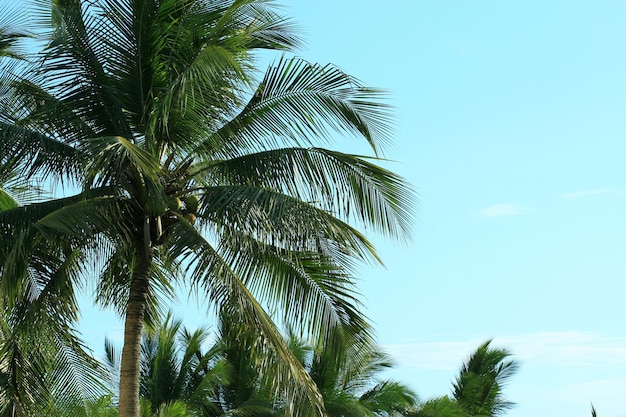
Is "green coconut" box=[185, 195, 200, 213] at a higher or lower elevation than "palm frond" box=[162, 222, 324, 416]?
higher

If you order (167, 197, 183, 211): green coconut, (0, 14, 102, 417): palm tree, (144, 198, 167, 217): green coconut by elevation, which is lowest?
(0, 14, 102, 417): palm tree

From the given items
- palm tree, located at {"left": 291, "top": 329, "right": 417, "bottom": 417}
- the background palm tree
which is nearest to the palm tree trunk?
palm tree, located at {"left": 291, "top": 329, "right": 417, "bottom": 417}

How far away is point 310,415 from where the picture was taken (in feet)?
35.3

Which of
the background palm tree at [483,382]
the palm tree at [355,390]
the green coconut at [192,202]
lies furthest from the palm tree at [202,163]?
the background palm tree at [483,382]

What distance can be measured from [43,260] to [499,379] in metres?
21.1

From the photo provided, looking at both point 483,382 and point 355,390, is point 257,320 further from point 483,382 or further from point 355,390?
point 483,382

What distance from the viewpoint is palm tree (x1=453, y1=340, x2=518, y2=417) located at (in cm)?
2973

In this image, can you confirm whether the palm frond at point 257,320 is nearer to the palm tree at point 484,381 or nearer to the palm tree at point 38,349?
the palm tree at point 38,349

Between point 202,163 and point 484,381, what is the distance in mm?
20181

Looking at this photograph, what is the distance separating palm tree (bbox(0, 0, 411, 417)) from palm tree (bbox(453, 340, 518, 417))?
18657 mm

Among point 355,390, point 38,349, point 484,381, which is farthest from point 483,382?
point 38,349

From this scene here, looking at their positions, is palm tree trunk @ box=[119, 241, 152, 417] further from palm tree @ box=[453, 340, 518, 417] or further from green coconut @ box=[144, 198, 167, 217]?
palm tree @ box=[453, 340, 518, 417]

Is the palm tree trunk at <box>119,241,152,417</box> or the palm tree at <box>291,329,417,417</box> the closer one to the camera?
the palm tree trunk at <box>119,241,152,417</box>

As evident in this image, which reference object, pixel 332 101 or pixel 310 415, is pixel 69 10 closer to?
pixel 332 101
